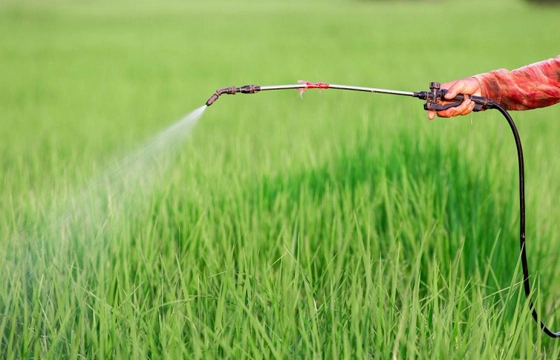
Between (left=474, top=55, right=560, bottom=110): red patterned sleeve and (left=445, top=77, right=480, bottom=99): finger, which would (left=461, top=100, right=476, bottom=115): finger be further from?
(left=474, top=55, right=560, bottom=110): red patterned sleeve

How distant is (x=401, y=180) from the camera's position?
2.58 meters

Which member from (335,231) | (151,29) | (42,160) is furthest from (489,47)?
(335,231)

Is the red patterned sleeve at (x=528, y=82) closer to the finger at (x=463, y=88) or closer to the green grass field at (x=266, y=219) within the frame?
the finger at (x=463, y=88)

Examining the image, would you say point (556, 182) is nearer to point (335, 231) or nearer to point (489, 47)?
point (335, 231)

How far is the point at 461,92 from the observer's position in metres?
1.73

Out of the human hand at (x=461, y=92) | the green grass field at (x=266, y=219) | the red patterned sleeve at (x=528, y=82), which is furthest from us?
the red patterned sleeve at (x=528, y=82)

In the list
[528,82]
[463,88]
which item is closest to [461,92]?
[463,88]

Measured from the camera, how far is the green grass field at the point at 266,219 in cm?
145

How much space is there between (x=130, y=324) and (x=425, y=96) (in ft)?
2.70

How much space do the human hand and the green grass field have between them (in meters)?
0.34

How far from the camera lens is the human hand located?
5.45 feet

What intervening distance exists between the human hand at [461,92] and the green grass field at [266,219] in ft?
1.13

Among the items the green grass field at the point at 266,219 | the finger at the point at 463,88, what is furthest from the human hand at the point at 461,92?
the green grass field at the point at 266,219

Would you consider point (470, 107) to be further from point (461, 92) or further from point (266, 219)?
point (266, 219)
